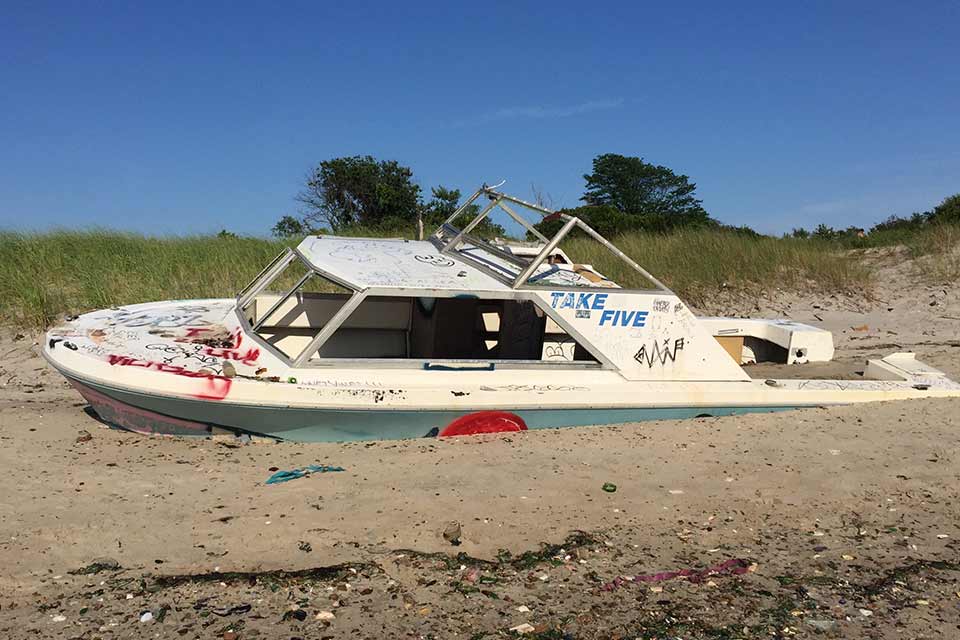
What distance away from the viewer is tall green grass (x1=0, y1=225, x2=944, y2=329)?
348 inches

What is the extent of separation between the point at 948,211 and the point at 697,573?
18.8m

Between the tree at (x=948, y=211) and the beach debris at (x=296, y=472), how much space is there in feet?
56.8

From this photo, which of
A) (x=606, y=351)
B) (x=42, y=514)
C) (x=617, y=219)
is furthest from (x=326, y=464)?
(x=617, y=219)

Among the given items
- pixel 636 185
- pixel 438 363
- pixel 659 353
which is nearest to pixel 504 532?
pixel 438 363

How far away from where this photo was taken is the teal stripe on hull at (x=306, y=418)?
14.3 feet

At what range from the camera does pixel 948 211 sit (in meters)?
18.1

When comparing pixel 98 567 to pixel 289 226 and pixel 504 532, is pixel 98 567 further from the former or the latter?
pixel 289 226

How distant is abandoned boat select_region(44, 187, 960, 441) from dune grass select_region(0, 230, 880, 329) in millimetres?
3598

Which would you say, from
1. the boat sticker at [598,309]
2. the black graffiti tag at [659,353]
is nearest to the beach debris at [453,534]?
the boat sticker at [598,309]

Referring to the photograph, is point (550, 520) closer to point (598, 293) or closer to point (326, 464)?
point (326, 464)

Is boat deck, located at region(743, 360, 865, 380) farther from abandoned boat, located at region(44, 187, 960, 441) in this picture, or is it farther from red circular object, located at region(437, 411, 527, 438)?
red circular object, located at region(437, 411, 527, 438)

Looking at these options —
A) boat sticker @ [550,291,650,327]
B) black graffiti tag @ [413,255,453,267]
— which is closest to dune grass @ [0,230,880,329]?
black graffiti tag @ [413,255,453,267]

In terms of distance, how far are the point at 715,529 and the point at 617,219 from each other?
19.8 m

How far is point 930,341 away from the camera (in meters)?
8.84
